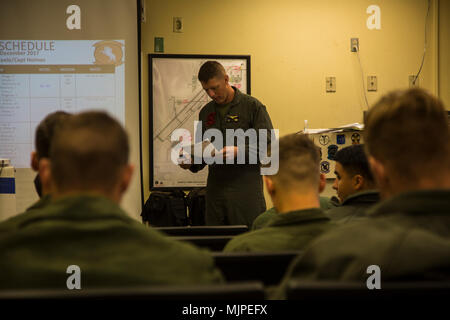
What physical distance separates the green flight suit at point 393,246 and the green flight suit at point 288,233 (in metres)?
0.29

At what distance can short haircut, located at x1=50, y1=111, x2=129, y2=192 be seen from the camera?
88 centimetres

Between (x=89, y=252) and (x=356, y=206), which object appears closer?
(x=89, y=252)

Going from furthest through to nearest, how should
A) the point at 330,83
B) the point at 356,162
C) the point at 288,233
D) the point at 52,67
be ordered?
the point at 330,83, the point at 52,67, the point at 356,162, the point at 288,233

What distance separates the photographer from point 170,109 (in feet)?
13.9

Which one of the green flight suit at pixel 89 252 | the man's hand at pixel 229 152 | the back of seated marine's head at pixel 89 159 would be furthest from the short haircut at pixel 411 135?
the man's hand at pixel 229 152

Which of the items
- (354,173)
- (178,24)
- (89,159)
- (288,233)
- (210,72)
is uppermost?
(178,24)

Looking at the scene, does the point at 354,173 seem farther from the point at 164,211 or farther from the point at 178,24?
the point at 178,24

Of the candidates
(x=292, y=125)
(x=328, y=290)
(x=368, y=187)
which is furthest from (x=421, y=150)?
(x=292, y=125)

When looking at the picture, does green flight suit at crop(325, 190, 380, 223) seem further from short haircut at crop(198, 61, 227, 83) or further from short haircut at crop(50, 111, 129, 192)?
short haircut at crop(198, 61, 227, 83)

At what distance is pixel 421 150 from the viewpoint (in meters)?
→ 0.85

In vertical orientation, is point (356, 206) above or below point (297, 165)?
below

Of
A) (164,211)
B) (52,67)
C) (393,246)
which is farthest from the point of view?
(164,211)

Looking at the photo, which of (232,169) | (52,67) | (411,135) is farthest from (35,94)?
(411,135)

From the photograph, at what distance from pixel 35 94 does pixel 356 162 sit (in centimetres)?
282
